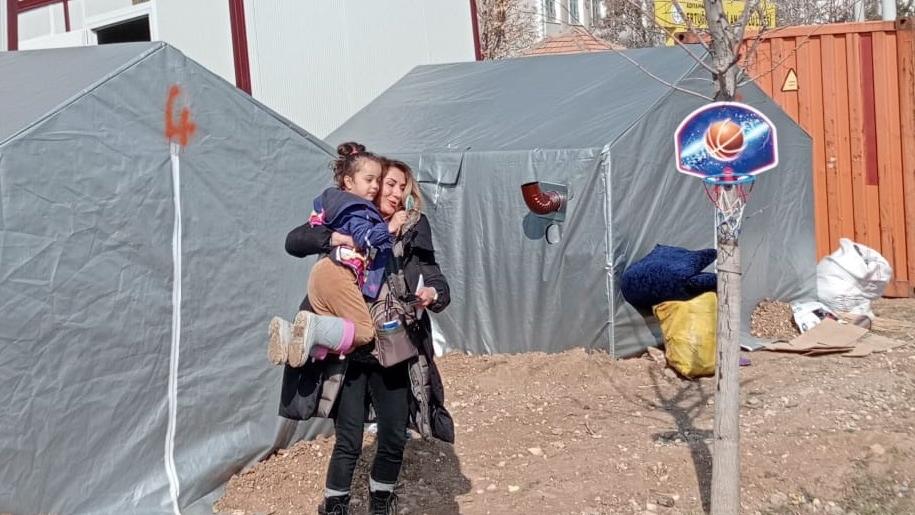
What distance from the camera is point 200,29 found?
8.96m

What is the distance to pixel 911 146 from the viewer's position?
31.7ft

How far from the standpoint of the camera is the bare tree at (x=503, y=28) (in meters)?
17.1

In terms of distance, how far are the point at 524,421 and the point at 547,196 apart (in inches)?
75.8

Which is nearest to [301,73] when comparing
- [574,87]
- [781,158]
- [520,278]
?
[574,87]

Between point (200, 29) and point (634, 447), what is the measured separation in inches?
217

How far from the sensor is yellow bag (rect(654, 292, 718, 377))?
6961mm

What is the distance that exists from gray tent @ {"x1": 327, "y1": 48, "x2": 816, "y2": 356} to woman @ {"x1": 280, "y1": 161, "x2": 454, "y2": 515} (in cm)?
323

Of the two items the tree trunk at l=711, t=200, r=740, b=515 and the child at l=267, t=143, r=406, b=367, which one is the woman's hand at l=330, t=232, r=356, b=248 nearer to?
the child at l=267, t=143, r=406, b=367

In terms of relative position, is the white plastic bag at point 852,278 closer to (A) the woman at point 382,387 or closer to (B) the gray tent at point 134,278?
(B) the gray tent at point 134,278

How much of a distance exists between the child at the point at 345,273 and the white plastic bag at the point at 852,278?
590 centimetres

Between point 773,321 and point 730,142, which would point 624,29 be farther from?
point 730,142

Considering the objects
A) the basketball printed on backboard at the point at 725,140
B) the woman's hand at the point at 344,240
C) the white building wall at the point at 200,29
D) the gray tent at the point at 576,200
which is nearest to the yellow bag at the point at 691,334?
the gray tent at the point at 576,200

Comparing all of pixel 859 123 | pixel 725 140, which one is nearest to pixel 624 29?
pixel 859 123

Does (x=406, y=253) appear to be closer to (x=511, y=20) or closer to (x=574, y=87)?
(x=574, y=87)
